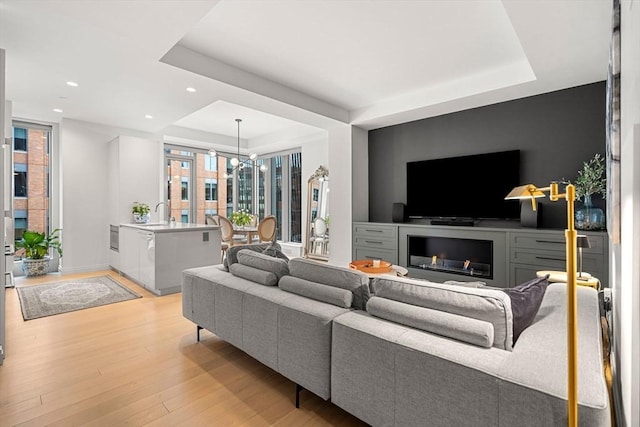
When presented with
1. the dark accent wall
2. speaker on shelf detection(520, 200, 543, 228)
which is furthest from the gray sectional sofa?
the dark accent wall

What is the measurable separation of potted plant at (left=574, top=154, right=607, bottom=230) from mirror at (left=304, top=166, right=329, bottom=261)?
4480mm

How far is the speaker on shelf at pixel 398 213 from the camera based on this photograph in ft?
16.8

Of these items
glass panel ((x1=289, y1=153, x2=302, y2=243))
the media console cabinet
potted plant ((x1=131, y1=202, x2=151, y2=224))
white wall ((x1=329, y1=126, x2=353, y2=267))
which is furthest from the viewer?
glass panel ((x1=289, y1=153, x2=302, y2=243))

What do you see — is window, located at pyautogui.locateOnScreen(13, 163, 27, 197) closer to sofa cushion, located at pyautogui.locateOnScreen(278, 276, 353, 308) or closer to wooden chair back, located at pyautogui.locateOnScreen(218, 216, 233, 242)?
wooden chair back, located at pyautogui.locateOnScreen(218, 216, 233, 242)

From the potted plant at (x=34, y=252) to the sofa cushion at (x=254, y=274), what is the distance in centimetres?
452

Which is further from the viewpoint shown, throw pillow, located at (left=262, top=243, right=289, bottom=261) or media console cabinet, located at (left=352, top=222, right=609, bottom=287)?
media console cabinet, located at (left=352, top=222, right=609, bottom=287)

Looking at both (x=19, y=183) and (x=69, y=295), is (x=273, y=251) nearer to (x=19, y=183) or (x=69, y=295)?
(x=69, y=295)

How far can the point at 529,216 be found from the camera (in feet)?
12.6

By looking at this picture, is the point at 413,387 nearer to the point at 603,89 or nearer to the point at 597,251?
the point at 597,251

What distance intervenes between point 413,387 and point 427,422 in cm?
13

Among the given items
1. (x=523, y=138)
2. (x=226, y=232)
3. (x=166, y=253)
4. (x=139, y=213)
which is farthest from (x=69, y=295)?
(x=523, y=138)

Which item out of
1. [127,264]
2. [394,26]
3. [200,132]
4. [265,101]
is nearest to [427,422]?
[394,26]

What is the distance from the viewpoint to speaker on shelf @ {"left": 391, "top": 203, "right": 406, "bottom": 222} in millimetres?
5113

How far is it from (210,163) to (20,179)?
355cm
